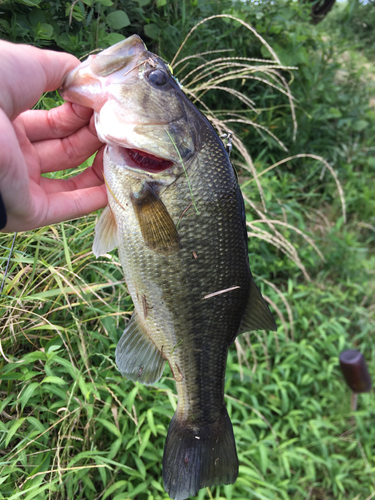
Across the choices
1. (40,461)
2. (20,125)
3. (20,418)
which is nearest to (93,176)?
(20,125)

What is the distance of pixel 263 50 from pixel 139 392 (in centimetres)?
337

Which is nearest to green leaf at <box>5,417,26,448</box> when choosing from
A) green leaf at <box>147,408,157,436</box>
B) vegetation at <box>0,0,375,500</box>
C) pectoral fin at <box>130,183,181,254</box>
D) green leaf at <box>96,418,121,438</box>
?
vegetation at <box>0,0,375,500</box>

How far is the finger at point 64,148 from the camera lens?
5.05 ft

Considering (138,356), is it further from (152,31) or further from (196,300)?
(152,31)

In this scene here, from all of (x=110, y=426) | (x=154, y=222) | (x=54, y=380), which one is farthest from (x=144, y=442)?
(x=154, y=222)

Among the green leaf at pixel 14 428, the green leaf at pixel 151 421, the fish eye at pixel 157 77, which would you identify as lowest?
the green leaf at pixel 151 421

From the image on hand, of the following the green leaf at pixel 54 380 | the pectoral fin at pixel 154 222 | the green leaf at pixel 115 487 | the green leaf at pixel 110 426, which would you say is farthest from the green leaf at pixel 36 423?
the pectoral fin at pixel 154 222

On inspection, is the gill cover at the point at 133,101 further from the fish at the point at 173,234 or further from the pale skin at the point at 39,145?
the pale skin at the point at 39,145

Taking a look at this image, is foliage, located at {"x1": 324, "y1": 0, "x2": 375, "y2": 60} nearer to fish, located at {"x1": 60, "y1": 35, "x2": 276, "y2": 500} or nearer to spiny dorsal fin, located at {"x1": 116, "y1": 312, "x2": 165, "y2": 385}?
fish, located at {"x1": 60, "y1": 35, "x2": 276, "y2": 500}

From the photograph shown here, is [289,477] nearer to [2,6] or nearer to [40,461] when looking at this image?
[40,461]

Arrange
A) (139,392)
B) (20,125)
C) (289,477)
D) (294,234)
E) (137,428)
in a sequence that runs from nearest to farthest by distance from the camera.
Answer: (20,125)
(137,428)
(139,392)
(289,477)
(294,234)

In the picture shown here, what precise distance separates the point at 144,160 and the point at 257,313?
0.80 meters

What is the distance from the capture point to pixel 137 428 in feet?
6.31

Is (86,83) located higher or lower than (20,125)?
higher
